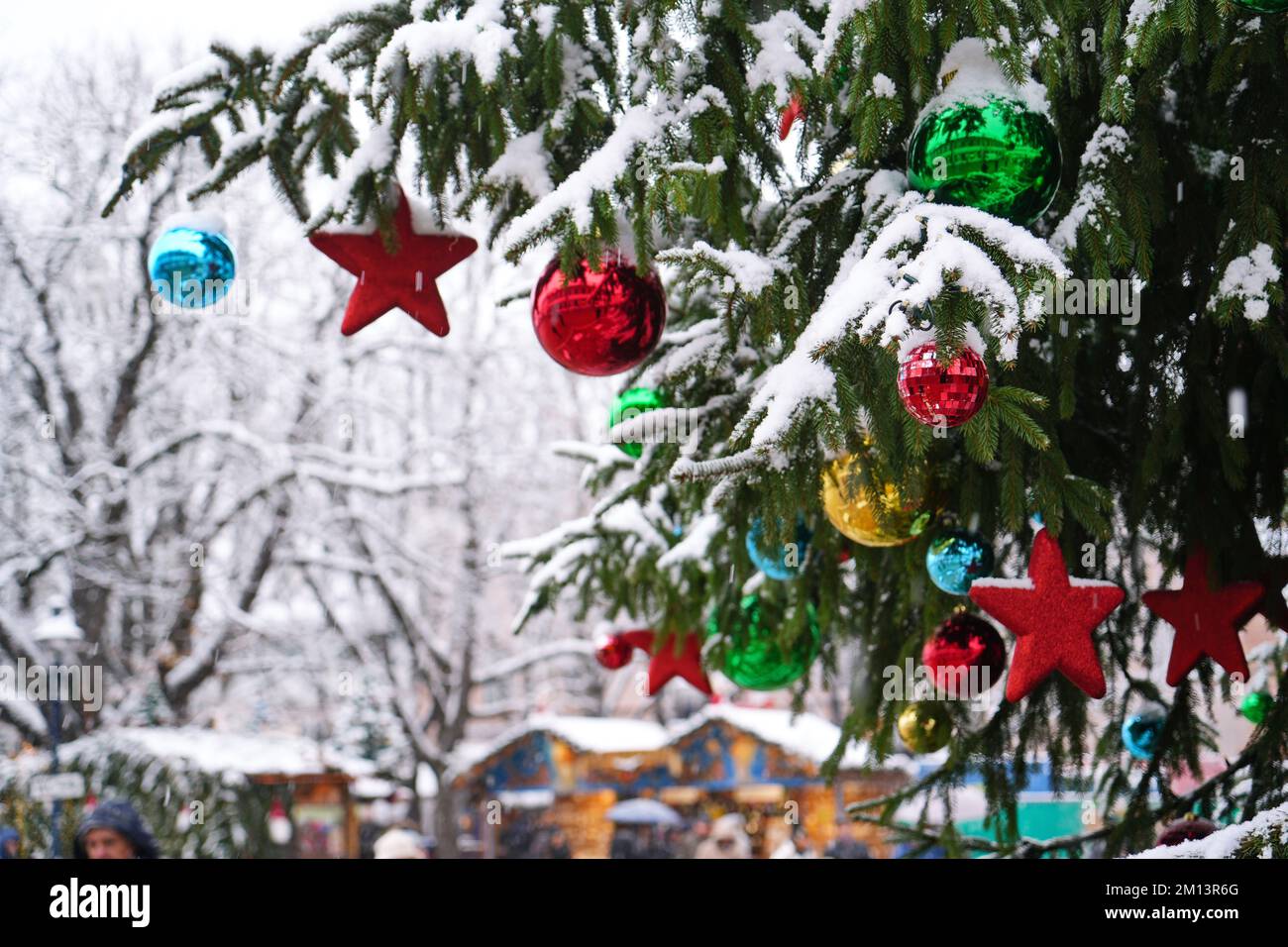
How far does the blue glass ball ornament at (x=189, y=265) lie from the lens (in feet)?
11.7

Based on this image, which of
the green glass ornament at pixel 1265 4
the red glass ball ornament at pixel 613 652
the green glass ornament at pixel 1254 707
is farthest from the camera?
the red glass ball ornament at pixel 613 652

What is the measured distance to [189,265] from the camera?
3.60m

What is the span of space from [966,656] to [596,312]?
5.36 feet

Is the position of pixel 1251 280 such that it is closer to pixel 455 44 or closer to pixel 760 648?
pixel 455 44

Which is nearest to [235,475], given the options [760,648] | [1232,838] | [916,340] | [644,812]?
[644,812]

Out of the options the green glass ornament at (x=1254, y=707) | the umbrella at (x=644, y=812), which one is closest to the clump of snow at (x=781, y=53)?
the green glass ornament at (x=1254, y=707)

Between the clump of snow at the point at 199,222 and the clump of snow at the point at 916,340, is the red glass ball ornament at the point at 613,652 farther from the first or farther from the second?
the clump of snow at the point at 916,340

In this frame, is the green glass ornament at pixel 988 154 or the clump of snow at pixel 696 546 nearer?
the green glass ornament at pixel 988 154

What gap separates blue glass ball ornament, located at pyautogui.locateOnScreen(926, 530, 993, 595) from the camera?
3.51 metres

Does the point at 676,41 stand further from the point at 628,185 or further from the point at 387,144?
the point at 387,144

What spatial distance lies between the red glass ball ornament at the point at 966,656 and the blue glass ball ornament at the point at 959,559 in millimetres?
300

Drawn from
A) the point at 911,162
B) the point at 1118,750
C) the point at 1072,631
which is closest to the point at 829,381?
the point at 911,162
